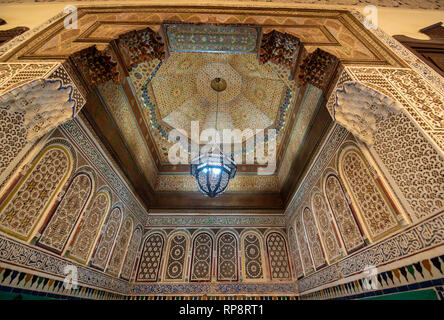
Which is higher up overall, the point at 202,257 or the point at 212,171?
the point at 212,171

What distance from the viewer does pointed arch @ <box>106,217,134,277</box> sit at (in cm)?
314

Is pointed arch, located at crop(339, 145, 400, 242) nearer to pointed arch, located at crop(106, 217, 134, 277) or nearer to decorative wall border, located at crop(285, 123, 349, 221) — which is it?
decorative wall border, located at crop(285, 123, 349, 221)

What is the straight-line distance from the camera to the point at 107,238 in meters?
3.02

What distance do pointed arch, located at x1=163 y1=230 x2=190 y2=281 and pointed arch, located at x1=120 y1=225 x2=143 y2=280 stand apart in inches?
24.6

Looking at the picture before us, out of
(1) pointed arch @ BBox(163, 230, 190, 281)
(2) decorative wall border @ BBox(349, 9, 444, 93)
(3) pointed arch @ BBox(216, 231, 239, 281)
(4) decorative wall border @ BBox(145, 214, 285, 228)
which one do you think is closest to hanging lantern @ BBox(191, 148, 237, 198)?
(4) decorative wall border @ BBox(145, 214, 285, 228)

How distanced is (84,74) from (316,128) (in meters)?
2.95

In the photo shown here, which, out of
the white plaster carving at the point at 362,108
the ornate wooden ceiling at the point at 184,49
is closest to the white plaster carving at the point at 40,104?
the ornate wooden ceiling at the point at 184,49

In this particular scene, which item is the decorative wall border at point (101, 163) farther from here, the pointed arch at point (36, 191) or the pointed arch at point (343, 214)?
the pointed arch at point (343, 214)

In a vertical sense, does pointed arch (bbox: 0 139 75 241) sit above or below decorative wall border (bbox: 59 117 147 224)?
below

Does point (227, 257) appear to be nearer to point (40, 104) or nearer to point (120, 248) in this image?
point (120, 248)

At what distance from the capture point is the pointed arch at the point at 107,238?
280 cm

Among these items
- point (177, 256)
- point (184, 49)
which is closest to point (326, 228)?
point (177, 256)

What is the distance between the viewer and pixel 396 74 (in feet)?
5.68

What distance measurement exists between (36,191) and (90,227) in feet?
3.18
